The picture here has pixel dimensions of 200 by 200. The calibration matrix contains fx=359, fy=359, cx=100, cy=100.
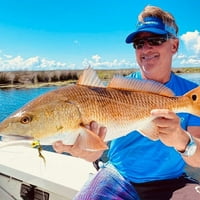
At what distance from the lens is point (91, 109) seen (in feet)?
6.48

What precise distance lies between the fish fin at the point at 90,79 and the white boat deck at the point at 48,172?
1187mm

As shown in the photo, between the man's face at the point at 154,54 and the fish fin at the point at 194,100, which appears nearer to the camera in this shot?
the fish fin at the point at 194,100

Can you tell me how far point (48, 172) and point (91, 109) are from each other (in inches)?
60.8

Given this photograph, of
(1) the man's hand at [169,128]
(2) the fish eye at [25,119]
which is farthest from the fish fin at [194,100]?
(2) the fish eye at [25,119]

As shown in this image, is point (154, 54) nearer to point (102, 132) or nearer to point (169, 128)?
point (169, 128)

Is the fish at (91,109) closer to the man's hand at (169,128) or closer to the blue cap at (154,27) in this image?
the man's hand at (169,128)

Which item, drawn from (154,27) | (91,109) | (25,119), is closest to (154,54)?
(154,27)

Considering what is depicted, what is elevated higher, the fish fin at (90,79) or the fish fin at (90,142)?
the fish fin at (90,79)

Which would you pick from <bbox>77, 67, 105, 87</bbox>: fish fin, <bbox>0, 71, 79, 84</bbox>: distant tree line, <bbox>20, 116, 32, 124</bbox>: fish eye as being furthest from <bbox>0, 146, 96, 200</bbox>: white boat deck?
<bbox>0, 71, 79, 84</bbox>: distant tree line

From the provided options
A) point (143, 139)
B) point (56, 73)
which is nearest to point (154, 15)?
point (143, 139)

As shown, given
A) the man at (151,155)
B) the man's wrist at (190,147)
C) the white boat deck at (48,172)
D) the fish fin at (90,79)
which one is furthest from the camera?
the white boat deck at (48,172)

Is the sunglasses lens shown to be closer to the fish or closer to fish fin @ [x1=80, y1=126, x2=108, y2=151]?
the fish

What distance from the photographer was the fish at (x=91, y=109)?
73.7 inches

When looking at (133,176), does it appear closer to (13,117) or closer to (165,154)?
(165,154)
